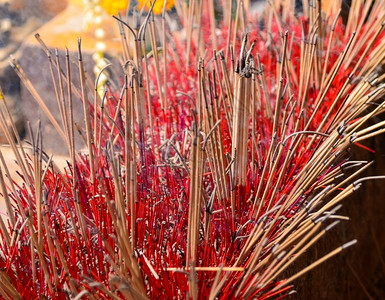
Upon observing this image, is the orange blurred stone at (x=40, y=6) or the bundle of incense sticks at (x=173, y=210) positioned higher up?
the orange blurred stone at (x=40, y=6)

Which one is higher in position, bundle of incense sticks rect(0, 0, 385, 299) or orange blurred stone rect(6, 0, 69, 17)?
orange blurred stone rect(6, 0, 69, 17)

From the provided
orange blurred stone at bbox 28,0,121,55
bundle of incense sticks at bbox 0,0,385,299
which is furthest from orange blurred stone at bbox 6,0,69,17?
bundle of incense sticks at bbox 0,0,385,299

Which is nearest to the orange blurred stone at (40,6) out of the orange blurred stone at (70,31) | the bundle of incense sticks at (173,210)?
the orange blurred stone at (70,31)

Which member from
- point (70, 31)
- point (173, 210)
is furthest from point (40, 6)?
point (173, 210)

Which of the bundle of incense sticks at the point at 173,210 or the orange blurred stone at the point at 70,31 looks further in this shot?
the orange blurred stone at the point at 70,31

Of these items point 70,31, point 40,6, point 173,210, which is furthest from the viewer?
point 70,31

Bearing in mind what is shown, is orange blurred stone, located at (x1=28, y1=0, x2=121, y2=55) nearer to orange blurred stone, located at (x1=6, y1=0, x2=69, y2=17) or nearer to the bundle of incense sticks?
orange blurred stone, located at (x1=6, y1=0, x2=69, y2=17)

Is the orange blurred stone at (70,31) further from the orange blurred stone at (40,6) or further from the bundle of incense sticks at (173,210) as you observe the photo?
the bundle of incense sticks at (173,210)

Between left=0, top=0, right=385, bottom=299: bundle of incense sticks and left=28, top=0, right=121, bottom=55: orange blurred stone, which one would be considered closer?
left=0, top=0, right=385, bottom=299: bundle of incense sticks

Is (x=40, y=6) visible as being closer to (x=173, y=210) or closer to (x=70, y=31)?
(x=70, y=31)

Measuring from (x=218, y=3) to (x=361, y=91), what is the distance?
4.60 ft

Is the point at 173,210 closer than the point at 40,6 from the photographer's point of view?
Yes

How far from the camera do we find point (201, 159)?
67 cm

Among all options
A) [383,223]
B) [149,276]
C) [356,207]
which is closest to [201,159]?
[149,276]
